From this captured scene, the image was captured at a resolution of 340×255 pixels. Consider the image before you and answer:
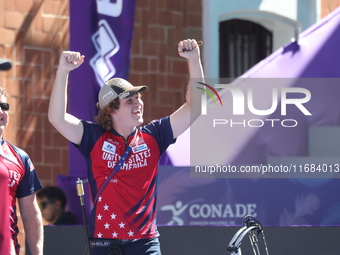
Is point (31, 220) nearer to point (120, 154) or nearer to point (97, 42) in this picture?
point (120, 154)

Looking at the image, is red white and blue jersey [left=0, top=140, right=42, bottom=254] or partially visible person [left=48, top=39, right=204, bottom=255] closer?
red white and blue jersey [left=0, top=140, right=42, bottom=254]

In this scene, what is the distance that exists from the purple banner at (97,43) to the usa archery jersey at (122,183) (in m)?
2.59

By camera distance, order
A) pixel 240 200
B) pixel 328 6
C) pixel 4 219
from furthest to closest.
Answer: pixel 328 6, pixel 240 200, pixel 4 219

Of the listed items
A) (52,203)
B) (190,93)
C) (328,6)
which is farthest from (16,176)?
(328,6)

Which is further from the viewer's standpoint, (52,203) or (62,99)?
(52,203)

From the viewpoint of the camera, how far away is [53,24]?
10008mm

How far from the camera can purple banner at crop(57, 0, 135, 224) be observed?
7.73 meters

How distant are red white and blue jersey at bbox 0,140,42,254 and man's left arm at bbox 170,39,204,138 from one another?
3.14ft

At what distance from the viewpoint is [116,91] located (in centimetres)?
514

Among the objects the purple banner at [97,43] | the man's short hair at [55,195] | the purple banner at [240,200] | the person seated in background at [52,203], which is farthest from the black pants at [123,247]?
the man's short hair at [55,195]

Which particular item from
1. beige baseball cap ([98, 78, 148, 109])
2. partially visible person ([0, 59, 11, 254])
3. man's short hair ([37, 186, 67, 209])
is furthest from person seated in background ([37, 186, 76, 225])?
partially visible person ([0, 59, 11, 254])

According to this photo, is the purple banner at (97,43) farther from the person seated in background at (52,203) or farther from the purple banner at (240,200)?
the purple banner at (240,200)

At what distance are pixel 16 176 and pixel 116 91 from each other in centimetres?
89

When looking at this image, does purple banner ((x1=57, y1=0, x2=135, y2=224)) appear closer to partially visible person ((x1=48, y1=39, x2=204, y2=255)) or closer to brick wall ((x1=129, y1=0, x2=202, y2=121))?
partially visible person ((x1=48, y1=39, x2=204, y2=255))
